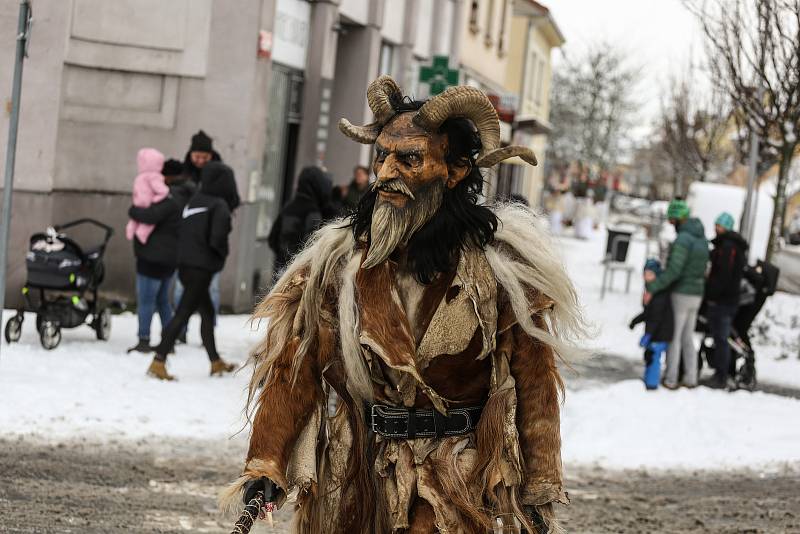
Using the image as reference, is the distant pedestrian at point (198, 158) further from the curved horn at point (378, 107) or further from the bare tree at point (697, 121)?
the bare tree at point (697, 121)

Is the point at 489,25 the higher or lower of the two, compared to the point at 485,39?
higher

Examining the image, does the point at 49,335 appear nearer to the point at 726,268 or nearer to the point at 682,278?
the point at 682,278

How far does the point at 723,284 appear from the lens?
1296 centimetres

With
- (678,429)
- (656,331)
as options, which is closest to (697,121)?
(656,331)

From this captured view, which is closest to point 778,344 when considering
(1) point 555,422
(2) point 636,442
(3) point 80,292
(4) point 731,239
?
(4) point 731,239

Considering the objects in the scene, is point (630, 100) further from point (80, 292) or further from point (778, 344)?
point (80, 292)

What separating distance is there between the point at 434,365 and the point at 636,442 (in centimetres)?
627

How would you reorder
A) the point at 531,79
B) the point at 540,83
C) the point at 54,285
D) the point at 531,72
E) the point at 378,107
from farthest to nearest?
1. the point at 540,83
2. the point at 531,79
3. the point at 531,72
4. the point at 54,285
5. the point at 378,107

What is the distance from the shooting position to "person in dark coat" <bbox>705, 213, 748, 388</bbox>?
42.3 ft

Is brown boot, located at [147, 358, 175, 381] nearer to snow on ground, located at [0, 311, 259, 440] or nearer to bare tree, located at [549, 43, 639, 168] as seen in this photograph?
snow on ground, located at [0, 311, 259, 440]

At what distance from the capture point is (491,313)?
392 centimetres

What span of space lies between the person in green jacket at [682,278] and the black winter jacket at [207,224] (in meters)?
4.15

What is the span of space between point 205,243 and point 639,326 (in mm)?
9417

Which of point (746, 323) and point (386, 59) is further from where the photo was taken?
point (386, 59)
